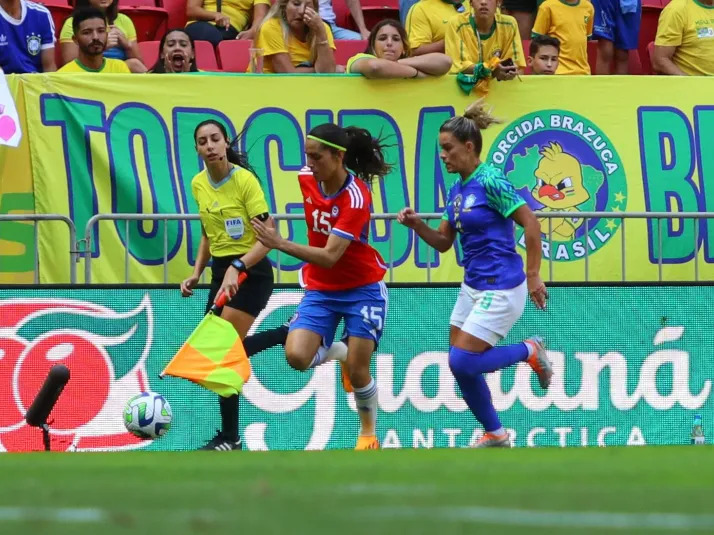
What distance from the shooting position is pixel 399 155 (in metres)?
11.4

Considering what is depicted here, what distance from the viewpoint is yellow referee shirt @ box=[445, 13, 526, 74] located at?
12281mm

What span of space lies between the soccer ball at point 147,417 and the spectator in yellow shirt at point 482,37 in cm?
440

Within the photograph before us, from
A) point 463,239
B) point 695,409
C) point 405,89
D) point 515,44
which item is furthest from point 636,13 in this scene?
point 463,239

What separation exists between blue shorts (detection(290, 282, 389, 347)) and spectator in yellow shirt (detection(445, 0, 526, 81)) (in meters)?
3.54

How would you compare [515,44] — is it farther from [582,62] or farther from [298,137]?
[298,137]

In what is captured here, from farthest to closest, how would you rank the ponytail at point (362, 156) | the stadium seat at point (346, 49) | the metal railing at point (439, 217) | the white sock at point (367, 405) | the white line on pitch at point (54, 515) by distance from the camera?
the stadium seat at point (346, 49) → the metal railing at point (439, 217) → the ponytail at point (362, 156) → the white sock at point (367, 405) → the white line on pitch at point (54, 515)

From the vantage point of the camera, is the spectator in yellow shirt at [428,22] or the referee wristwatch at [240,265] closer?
the referee wristwatch at [240,265]

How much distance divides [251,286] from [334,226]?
1078mm

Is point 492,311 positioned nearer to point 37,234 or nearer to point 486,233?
point 486,233

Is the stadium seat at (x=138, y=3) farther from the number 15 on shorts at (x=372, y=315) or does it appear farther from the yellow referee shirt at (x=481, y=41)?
the number 15 on shorts at (x=372, y=315)

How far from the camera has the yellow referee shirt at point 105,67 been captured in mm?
11545

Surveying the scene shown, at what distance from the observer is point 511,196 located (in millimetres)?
8844

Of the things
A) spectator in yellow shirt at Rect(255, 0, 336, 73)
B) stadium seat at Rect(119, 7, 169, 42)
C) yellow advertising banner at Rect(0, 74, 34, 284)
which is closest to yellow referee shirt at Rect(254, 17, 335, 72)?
spectator in yellow shirt at Rect(255, 0, 336, 73)

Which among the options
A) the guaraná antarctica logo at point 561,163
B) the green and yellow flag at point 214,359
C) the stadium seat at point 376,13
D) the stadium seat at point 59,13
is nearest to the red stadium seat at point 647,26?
the stadium seat at point 376,13
